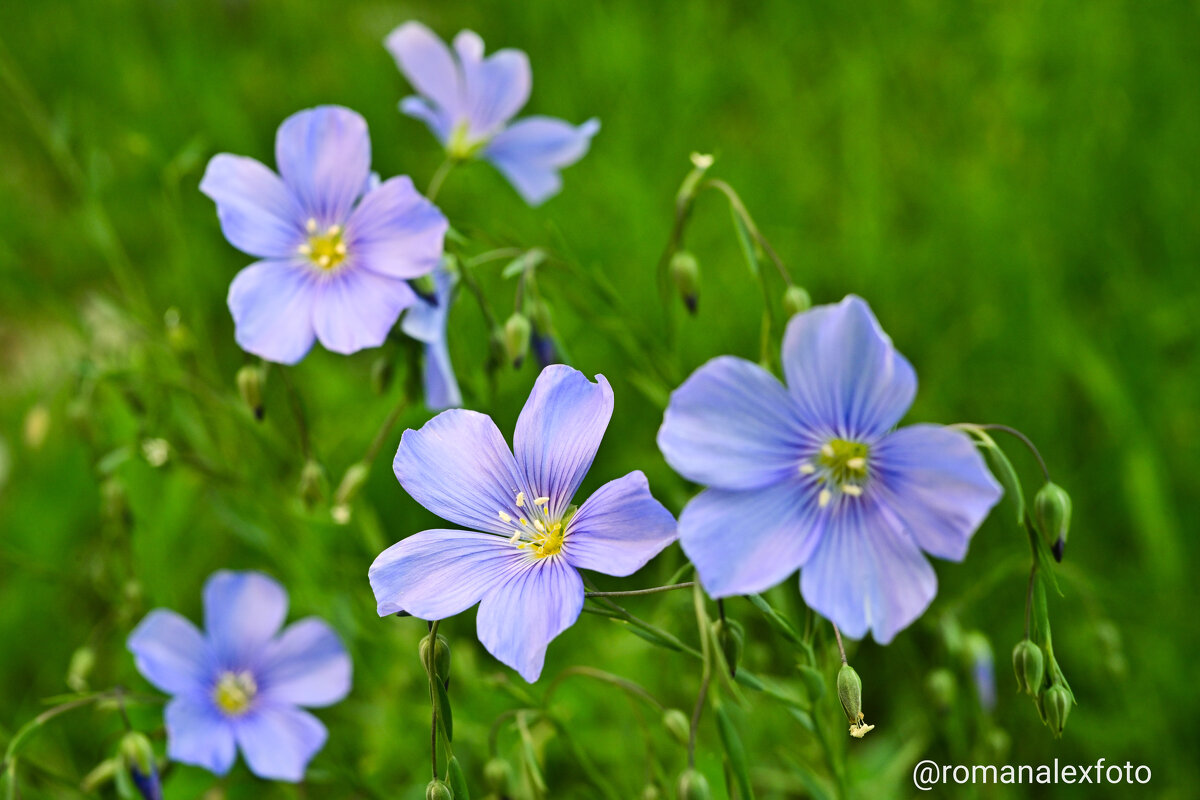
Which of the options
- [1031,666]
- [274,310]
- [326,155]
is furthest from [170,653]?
[1031,666]

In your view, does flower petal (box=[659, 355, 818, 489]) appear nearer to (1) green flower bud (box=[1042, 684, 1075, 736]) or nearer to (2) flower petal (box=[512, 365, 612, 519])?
(2) flower petal (box=[512, 365, 612, 519])

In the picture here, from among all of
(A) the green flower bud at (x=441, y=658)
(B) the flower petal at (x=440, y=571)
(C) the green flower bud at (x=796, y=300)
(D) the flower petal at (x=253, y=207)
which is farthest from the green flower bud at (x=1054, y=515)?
(D) the flower petal at (x=253, y=207)

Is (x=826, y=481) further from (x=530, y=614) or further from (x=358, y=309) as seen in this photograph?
(x=358, y=309)

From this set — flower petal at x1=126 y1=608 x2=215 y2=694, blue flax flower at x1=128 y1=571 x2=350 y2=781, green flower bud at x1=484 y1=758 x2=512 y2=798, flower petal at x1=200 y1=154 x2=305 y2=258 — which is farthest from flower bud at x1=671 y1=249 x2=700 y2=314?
flower petal at x1=126 y1=608 x2=215 y2=694

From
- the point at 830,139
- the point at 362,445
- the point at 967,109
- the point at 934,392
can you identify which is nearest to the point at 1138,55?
the point at 967,109

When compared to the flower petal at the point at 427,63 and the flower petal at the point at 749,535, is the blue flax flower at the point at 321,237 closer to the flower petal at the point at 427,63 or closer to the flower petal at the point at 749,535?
the flower petal at the point at 427,63

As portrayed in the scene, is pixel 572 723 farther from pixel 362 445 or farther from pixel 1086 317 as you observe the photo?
pixel 1086 317
